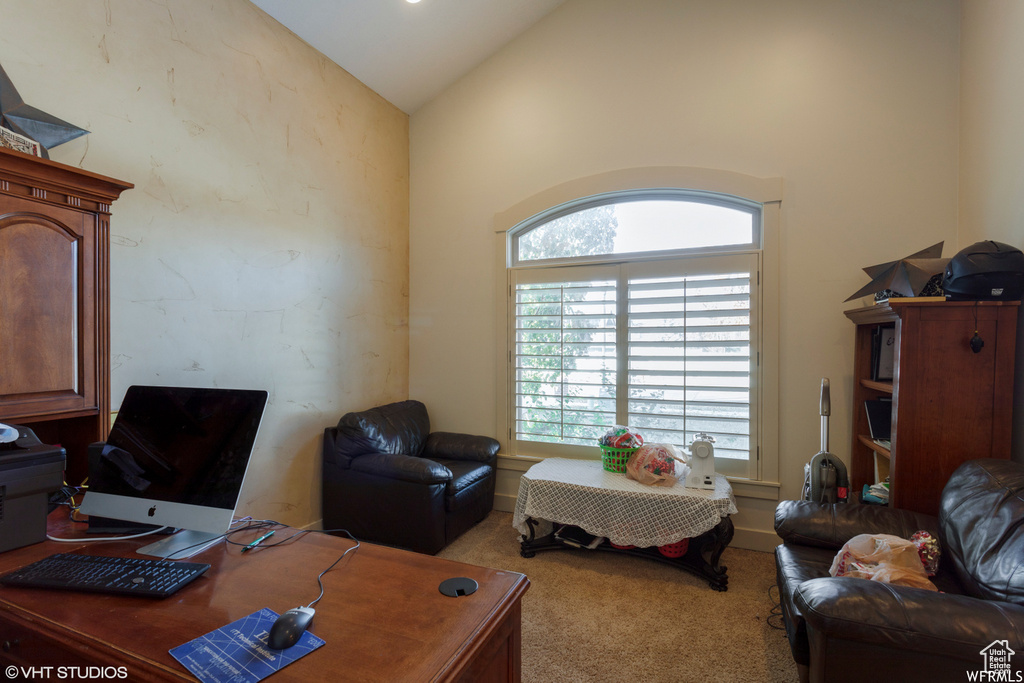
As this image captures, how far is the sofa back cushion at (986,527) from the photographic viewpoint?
1.45 m

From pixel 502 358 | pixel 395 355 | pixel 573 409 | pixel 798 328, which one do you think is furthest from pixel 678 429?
pixel 395 355

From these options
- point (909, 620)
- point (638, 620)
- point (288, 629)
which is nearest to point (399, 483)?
point (638, 620)

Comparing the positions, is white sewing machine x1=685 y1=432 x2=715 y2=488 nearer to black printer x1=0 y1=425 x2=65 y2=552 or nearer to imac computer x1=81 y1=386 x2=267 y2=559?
imac computer x1=81 y1=386 x2=267 y2=559

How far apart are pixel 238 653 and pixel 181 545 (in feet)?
2.02

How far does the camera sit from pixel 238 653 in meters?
0.92

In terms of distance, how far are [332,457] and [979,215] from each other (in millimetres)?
3892

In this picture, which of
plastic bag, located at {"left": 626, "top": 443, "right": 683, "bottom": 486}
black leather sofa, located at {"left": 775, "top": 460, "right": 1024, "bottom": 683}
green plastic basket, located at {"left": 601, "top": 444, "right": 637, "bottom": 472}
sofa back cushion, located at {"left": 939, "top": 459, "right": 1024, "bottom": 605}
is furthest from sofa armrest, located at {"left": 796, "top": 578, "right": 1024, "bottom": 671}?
green plastic basket, located at {"left": 601, "top": 444, "right": 637, "bottom": 472}

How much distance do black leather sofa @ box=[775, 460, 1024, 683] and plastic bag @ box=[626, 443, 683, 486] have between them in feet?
2.92

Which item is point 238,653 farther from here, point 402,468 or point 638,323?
point 638,323

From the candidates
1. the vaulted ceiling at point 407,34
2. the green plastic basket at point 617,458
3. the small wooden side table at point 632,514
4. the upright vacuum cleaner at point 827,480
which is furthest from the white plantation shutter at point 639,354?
the vaulted ceiling at point 407,34

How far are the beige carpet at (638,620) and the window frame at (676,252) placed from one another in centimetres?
71

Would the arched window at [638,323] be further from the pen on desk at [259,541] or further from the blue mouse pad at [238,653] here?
the blue mouse pad at [238,653]

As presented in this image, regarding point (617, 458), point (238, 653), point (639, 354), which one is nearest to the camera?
point (238, 653)

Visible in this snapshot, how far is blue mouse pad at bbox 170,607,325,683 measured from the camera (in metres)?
0.87
